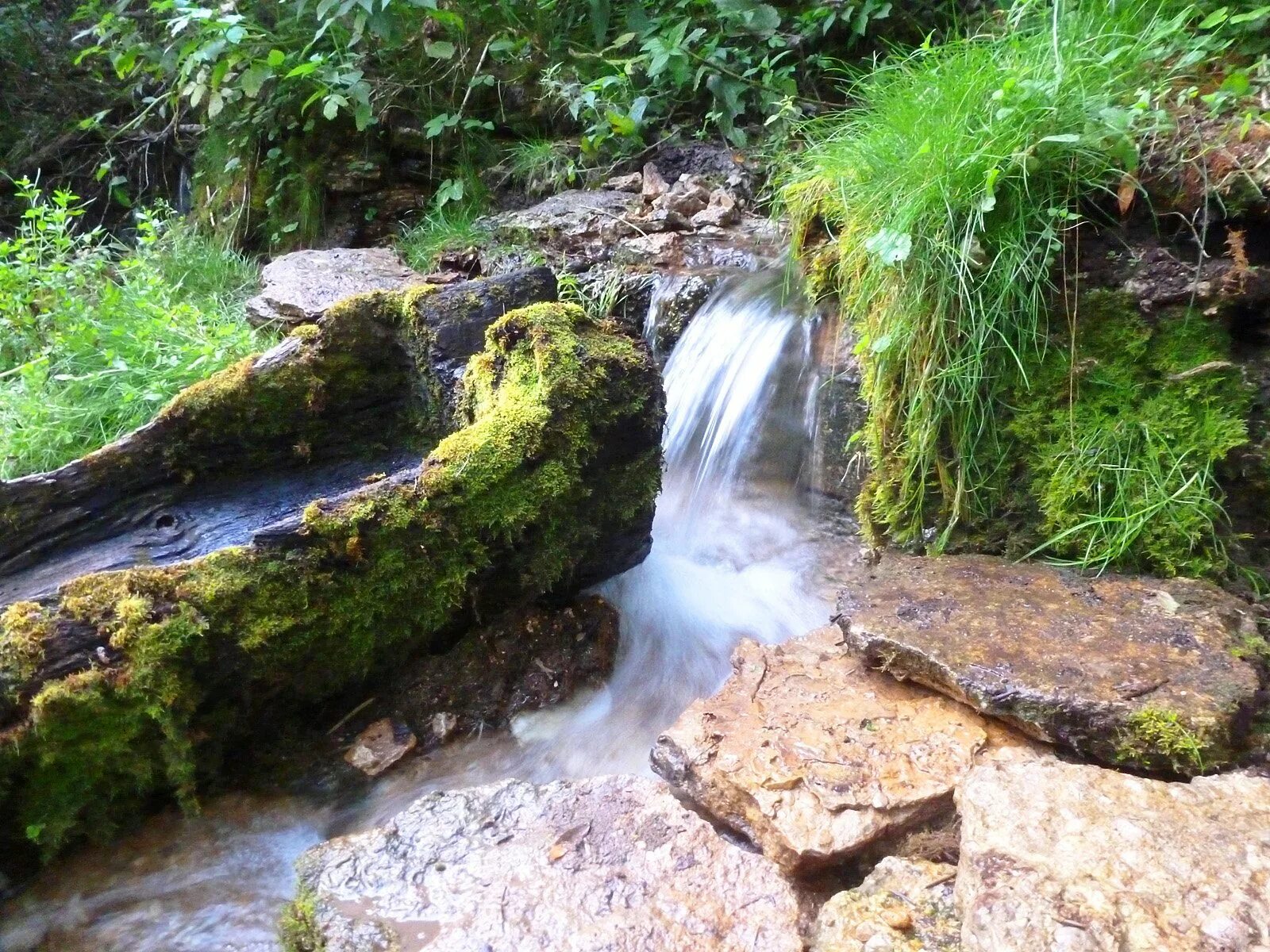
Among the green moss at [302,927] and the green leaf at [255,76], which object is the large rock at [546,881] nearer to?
the green moss at [302,927]

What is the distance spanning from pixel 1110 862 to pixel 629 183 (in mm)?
4907

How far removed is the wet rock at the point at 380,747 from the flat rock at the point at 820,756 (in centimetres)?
92

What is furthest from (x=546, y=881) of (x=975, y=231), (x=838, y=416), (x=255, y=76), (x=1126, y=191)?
(x=255, y=76)

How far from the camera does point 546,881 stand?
180cm

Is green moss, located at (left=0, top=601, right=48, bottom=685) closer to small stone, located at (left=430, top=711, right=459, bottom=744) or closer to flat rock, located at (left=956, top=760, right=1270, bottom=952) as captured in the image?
small stone, located at (left=430, top=711, right=459, bottom=744)

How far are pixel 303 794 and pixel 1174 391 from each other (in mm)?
2803

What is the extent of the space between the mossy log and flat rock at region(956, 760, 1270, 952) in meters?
1.48

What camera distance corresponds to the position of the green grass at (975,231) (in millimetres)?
2398

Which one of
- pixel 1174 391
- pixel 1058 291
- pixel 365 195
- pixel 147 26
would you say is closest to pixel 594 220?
pixel 365 195

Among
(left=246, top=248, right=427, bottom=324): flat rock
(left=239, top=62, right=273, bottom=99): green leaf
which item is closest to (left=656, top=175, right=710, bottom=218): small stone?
(left=246, top=248, right=427, bottom=324): flat rock

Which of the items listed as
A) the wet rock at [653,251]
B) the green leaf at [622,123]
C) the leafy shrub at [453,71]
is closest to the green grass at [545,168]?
the leafy shrub at [453,71]

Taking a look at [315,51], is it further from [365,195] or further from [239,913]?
[239,913]

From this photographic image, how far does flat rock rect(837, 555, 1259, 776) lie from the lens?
71.6 inches

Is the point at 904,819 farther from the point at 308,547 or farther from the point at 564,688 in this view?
the point at 308,547
